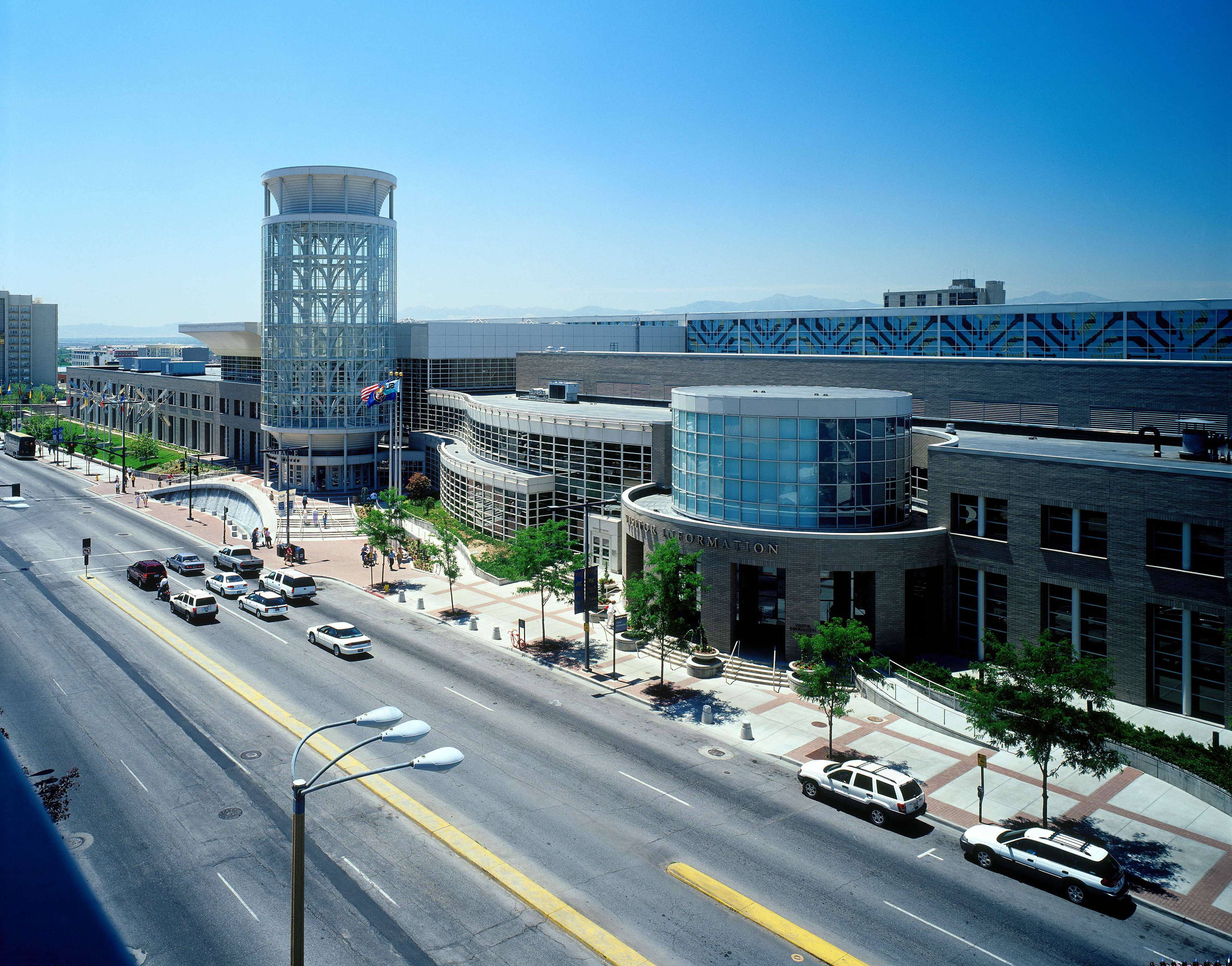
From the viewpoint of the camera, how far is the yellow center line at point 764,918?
69.7 feet

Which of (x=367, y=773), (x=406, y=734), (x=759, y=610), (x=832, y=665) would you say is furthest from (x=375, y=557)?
(x=406, y=734)

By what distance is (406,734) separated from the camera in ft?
52.0

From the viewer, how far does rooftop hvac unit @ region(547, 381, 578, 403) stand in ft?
250

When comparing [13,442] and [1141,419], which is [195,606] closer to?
[1141,419]

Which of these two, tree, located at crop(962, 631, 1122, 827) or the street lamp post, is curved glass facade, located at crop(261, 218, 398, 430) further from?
the street lamp post

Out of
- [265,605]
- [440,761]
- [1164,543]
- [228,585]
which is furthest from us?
[228,585]

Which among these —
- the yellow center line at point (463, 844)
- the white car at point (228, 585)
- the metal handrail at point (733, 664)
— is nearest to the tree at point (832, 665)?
the metal handrail at point (733, 664)

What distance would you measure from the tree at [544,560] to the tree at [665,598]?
6.21m

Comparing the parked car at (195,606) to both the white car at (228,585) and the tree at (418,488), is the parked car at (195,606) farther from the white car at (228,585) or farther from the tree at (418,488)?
the tree at (418,488)

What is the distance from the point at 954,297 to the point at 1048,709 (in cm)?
8965

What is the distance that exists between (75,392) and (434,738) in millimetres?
136779

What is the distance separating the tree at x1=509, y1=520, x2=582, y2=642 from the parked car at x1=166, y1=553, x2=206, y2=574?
24668mm

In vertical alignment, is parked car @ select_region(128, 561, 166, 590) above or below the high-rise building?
below

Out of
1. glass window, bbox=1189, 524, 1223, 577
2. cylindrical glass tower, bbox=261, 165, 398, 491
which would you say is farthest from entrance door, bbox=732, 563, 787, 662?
cylindrical glass tower, bbox=261, 165, 398, 491
